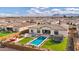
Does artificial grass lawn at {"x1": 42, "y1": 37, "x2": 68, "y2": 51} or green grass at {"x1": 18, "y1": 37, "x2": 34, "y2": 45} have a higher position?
green grass at {"x1": 18, "y1": 37, "x2": 34, "y2": 45}

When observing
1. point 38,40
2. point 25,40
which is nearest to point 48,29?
point 38,40

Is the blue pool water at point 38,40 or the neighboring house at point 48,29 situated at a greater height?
the neighboring house at point 48,29

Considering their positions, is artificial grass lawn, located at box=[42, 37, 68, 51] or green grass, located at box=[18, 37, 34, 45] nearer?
artificial grass lawn, located at box=[42, 37, 68, 51]

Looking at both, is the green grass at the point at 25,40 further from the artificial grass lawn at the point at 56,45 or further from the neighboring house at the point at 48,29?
the artificial grass lawn at the point at 56,45

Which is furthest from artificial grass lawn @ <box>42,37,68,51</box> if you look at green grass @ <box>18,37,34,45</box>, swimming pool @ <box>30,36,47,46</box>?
green grass @ <box>18,37,34,45</box>

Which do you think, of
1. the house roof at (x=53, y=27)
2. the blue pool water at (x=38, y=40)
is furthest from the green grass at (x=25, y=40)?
the house roof at (x=53, y=27)

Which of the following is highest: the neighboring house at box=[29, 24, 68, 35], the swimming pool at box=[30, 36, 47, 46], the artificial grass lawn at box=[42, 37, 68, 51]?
the neighboring house at box=[29, 24, 68, 35]

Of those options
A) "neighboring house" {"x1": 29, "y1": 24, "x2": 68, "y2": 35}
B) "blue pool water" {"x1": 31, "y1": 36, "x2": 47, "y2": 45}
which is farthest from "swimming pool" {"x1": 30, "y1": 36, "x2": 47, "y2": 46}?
"neighboring house" {"x1": 29, "y1": 24, "x2": 68, "y2": 35}

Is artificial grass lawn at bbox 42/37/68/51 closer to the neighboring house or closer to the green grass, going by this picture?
the neighboring house
